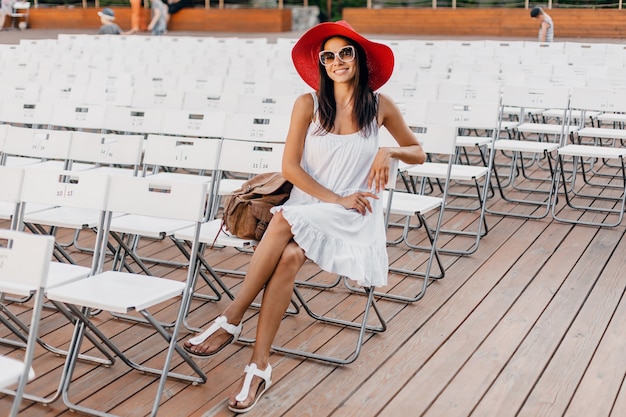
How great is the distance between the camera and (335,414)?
140 inches

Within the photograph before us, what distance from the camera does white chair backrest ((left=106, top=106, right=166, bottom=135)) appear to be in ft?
21.5

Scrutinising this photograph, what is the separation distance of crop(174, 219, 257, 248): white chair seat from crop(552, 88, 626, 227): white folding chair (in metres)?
3.33

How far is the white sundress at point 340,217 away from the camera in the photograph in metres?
3.88

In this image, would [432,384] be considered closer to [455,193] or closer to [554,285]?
[554,285]

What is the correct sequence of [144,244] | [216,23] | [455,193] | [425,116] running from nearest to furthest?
[144,244], [425,116], [455,193], [216,23]

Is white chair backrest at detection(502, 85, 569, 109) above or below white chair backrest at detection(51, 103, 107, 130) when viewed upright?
above

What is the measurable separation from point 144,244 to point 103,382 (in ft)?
7.79

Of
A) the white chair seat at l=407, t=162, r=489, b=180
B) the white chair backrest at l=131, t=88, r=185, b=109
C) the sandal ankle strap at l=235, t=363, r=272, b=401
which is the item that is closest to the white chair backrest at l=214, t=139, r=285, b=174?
the white chair seat at l=407, t=162, r=489, b=180

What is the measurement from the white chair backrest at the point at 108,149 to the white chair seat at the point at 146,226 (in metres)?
0.60

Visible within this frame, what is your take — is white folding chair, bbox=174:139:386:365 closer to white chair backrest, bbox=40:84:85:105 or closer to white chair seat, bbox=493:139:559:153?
white chair seat, bbox=493:139:559:153

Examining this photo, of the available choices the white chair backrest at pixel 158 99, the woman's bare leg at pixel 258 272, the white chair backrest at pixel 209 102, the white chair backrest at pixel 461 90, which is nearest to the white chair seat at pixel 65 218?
the woman's bare leg at pixel 258 272

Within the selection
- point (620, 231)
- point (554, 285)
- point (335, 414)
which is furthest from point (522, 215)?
point (335, 414)

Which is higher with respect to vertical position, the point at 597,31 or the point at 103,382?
the point at 597,31

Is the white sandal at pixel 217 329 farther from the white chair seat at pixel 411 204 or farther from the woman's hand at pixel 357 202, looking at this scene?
the white chair seat at pixel 411 204
